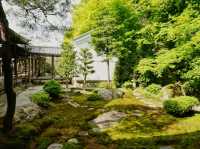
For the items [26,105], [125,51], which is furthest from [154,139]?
[125,51]

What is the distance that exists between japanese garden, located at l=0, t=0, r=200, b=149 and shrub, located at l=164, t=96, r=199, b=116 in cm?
5

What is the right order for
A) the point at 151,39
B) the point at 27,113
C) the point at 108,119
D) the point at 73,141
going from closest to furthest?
1. the point at 73,141
2. the point at 108,119
3. the point at 27,113
4. the point at 151,39

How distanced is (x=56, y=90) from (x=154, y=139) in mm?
11171

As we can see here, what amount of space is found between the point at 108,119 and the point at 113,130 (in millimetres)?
1369

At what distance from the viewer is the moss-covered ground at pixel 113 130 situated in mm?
13062

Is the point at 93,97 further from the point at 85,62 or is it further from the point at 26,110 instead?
the point at 85,62

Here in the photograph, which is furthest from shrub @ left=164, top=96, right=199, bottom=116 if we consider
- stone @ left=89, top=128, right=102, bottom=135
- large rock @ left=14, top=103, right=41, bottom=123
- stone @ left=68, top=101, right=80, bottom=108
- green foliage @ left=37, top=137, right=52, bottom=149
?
green foliage @ left=37, top=137, right=52, bottom=149

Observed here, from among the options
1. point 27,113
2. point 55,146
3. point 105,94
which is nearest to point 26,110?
point 27,113

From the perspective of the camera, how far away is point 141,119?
1691cm

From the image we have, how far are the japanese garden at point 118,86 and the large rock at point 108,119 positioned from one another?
0.05 m

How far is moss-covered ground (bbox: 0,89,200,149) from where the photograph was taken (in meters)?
13.1

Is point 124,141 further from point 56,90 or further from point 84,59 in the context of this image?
point 84,59

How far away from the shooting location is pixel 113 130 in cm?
1512

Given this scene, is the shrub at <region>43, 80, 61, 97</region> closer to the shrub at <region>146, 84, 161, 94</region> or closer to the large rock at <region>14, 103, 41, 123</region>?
the large rock at <region>14, 103, 41, 123</region>
